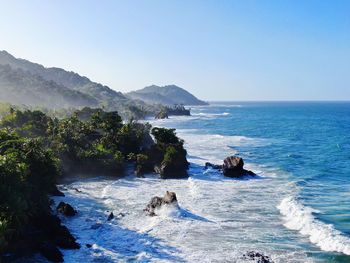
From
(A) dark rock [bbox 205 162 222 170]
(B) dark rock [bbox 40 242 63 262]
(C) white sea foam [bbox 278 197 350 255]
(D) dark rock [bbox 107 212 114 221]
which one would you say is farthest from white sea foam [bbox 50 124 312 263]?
(A) dark rock [bbox 205 162 222 170]

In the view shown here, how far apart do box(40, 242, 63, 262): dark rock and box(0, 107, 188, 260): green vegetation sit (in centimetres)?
149

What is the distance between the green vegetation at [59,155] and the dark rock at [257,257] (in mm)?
10681

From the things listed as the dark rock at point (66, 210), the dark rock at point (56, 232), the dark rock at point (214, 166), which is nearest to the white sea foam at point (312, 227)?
the dark rock at point (56, 232)

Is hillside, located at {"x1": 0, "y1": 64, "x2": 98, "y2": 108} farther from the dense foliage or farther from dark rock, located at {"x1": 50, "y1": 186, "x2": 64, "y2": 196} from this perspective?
the dense foliage

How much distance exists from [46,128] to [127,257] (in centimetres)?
3638

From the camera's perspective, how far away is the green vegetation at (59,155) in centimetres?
2211

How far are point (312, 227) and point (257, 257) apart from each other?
291 inches

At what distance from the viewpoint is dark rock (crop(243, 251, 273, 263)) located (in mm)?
22875

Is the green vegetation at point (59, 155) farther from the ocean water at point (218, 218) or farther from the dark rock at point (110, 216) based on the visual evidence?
the dark rock at point (110, 216)

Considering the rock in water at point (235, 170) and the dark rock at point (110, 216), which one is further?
the rock in water at point (235, 170)

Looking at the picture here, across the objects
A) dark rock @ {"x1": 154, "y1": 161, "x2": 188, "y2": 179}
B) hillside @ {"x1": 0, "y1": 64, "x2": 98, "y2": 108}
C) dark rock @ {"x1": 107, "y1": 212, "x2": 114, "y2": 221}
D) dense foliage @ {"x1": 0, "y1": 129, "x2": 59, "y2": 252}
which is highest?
hillside @ {"x1": 0, "y1": 64, "x2": 98, "y2": 108}

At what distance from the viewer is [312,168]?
5391 cm

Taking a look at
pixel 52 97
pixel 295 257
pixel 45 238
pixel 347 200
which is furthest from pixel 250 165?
pixel 52 97

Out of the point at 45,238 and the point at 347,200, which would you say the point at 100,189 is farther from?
the point at 347,200
